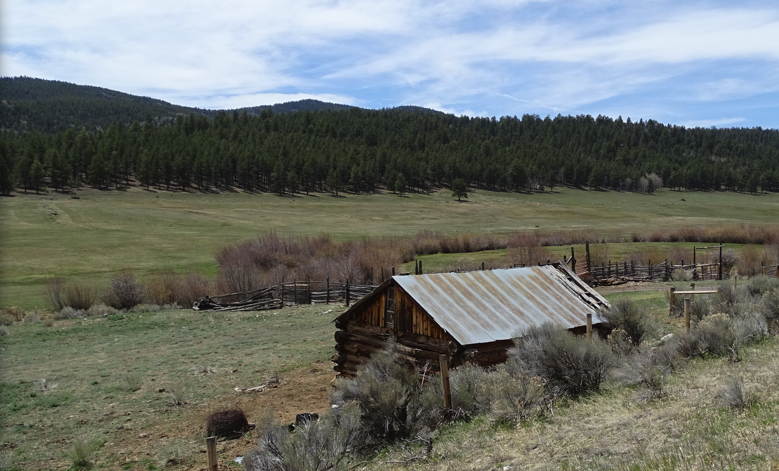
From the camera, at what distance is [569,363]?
10734 millimetres

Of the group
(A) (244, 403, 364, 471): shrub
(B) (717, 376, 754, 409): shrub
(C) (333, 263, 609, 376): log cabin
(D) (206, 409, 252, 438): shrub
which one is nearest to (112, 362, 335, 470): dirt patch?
(D) (206, 409, 252, 438): shrub

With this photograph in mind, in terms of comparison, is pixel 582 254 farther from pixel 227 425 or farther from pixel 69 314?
pixel 227 425

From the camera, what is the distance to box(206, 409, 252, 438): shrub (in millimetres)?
13203

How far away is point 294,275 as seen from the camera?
41969 mm

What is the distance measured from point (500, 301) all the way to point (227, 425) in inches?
274

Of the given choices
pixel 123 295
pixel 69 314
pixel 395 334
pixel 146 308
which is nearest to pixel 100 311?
pixel 69 314

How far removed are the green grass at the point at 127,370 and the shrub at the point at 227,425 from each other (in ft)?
1.58

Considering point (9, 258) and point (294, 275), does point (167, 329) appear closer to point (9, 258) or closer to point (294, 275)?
point (294, 275)

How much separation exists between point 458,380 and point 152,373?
12.0 metres

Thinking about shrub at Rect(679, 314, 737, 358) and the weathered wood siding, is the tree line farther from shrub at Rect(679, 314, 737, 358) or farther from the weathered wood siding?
shrub at Rect(679, 314, 737, 358)

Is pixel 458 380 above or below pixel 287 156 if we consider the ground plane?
below

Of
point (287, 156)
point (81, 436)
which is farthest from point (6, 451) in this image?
point (287, 156)

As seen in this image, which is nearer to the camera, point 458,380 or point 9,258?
point 458,380

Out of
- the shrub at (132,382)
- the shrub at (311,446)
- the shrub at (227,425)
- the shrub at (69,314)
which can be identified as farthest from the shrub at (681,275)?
the shrub at (311,446)
